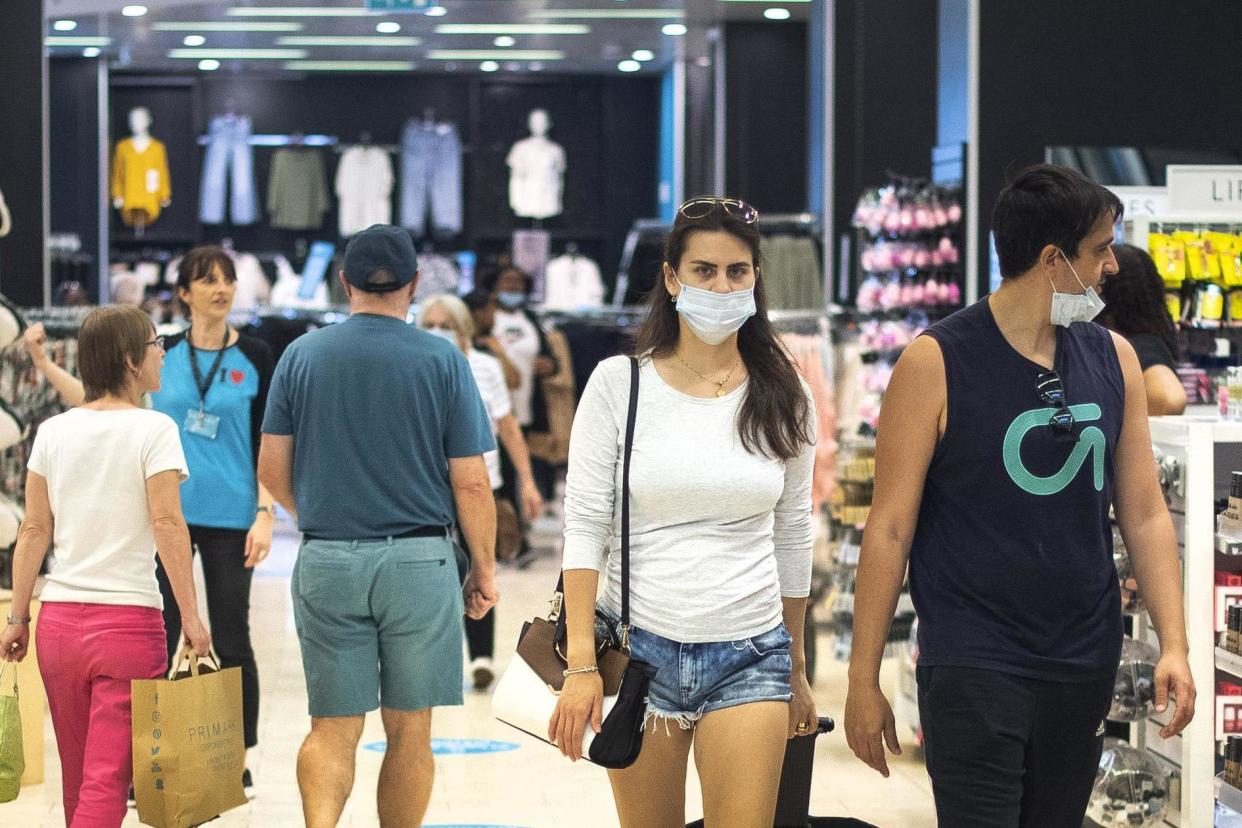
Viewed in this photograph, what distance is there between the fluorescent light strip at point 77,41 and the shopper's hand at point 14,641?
42.7ft

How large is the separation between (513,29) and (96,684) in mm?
12165

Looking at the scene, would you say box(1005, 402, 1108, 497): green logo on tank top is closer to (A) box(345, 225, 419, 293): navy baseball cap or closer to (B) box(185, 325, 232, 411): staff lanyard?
(A) box(345, 225, 419, 293): navy baseball cap

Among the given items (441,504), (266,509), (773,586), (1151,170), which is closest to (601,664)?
(773,586)

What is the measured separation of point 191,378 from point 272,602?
181 inches

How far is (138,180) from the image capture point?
17844 mm

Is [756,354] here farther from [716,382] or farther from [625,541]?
[625,541]

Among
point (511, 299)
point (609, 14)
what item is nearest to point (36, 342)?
point (511, 299)

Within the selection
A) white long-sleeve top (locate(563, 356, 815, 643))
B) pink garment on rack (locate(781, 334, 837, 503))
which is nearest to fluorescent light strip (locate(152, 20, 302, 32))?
pink garment on rack (locate(781, 334, 837, 503))

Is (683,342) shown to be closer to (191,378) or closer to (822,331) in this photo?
(191,378)

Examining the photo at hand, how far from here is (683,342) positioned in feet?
9.85

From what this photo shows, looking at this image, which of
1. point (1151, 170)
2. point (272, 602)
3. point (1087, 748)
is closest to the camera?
point (1087, 748)

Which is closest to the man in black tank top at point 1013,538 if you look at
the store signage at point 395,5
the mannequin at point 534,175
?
the store signage at point 395,5

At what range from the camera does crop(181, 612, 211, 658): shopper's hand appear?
12.9ft

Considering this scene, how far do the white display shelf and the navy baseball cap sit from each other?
209 cm
